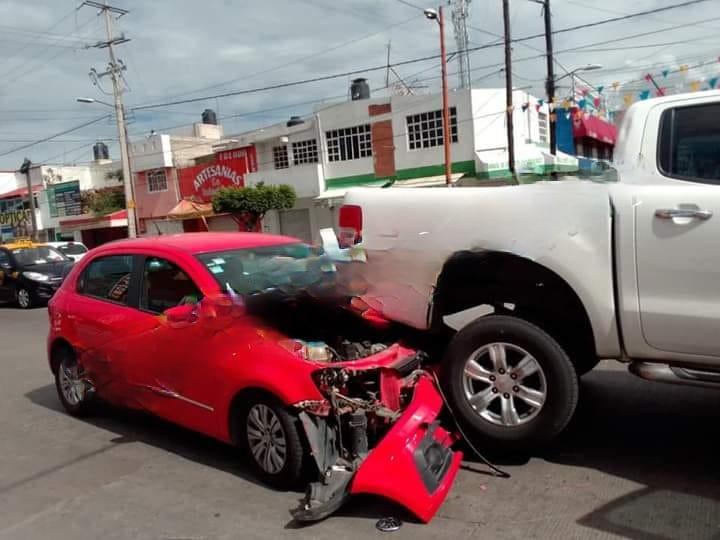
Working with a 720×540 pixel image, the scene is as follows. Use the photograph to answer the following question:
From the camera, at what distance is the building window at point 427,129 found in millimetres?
26969

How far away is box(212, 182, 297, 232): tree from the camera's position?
30.2 m

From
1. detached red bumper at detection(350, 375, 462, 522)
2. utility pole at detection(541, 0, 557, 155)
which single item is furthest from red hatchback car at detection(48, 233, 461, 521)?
utility pole at detection(541, 0, 557, 155)

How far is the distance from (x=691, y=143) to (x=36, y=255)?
16396mm

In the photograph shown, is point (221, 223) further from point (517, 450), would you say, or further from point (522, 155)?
point (517, 450)

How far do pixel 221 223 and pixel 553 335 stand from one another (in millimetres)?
32850

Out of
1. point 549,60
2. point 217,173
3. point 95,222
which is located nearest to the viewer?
point 549,60

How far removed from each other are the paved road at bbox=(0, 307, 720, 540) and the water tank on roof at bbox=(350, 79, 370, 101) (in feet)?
103

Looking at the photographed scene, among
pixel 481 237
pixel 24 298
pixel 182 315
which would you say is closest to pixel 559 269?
pixel 481 237

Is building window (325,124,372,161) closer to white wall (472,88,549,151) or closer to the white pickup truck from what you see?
white wall (472,88,549,151)

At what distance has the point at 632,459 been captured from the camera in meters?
4.03

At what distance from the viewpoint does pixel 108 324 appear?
16.8 feet

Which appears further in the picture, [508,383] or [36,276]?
[36,276]

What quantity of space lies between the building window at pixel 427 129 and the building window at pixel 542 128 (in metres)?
4.50

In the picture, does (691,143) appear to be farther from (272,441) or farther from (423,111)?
(423,111)
